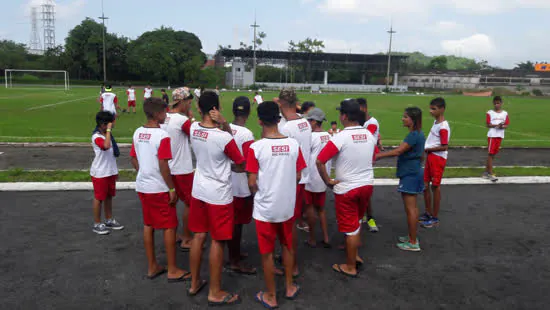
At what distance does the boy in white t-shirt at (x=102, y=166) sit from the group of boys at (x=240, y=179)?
0.04m

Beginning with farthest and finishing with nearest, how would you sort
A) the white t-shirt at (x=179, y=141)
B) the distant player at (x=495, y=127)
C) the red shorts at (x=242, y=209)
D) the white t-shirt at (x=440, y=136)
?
the distant player at (x=495, y=127), the white t-shirt at (x=440, y=136), the white t-shirt at (x=179, y=141), the red shorts at (x=242, y=209)

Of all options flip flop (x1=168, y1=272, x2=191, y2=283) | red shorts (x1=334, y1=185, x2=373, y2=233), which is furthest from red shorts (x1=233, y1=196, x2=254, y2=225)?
red shorts (x1=334, y1=185, x2=373, y2=233)

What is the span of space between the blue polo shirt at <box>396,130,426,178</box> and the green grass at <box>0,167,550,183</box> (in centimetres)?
389

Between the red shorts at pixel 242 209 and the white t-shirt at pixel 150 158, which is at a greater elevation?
the white t-shirt at pixel 150 158

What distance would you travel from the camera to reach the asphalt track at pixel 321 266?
4094mm

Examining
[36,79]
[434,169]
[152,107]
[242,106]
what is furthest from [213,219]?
[36,79]

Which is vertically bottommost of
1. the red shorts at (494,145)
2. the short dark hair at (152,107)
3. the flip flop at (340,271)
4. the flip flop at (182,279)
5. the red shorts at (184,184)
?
the flip flop at (182,279)

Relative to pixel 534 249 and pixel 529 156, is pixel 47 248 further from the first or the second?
pixel 529 156

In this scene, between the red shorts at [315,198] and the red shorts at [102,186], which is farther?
the red shorts at [102,186]

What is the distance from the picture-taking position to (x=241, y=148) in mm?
4391

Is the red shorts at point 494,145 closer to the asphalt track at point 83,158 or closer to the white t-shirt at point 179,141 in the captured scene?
the asphalt track at point 83,158

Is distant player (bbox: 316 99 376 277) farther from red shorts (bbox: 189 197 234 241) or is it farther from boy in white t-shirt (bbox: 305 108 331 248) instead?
red shorts (bbox: 189 197 234 241)

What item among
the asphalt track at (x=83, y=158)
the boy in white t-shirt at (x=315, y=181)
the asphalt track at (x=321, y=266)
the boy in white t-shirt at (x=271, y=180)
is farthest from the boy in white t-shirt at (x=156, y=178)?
the asphalt track at (x=83, y=158)

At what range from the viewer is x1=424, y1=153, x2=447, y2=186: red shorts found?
21.0 feet
